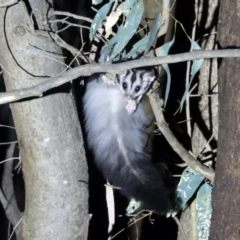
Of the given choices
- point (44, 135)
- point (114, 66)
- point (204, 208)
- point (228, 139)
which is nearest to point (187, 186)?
point (204, 208)

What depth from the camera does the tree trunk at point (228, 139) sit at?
1054mm

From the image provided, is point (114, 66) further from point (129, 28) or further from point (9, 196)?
point (9, 196)

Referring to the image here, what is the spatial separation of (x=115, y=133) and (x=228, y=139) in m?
0.41

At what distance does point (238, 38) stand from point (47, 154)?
45 cm

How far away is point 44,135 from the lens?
46.0 inches

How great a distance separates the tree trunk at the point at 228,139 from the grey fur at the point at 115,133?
232 mm

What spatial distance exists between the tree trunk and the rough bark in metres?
0.29

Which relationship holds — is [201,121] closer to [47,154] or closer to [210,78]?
[210,78]

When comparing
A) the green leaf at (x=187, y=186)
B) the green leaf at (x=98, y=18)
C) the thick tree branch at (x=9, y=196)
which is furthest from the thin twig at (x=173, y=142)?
the thick tree branch at (x=9, y=196)

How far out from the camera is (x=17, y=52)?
3.74ft

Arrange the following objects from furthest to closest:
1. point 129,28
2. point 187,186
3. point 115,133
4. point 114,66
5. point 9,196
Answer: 1. point 9,196
2. point 115,133
3. point 187,186
4. point 129,28
5. point 114,66

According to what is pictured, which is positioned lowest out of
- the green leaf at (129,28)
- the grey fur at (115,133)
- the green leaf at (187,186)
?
the green leaf at (187,186)

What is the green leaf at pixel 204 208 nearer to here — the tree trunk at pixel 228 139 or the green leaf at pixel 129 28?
the tree trunk at pixel 228 139

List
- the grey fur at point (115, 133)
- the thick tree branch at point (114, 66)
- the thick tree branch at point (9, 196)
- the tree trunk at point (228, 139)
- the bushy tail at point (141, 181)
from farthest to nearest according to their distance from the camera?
the thick tree branch at point (9, 196), the grey fur at point (115, 133), the bushy tail at point (141, 181), the tree trunk at point (228, 139), the thick tree branch at point (114, 66)
